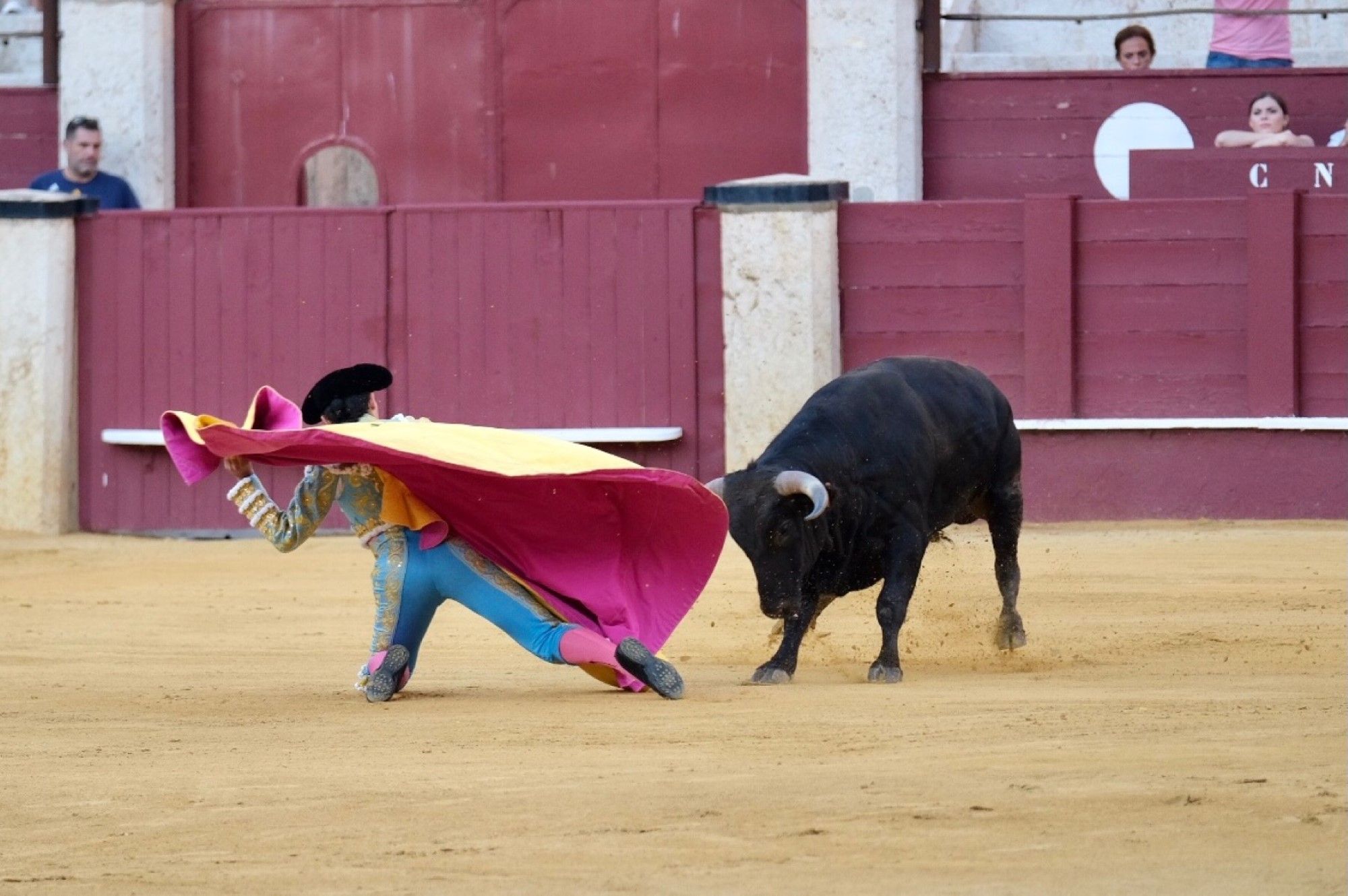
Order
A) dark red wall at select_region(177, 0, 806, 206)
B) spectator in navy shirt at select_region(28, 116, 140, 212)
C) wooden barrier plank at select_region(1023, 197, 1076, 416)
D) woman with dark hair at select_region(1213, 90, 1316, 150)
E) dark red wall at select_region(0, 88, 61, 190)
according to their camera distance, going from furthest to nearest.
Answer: dark red wall at select_region(0, 88, 61, 190) < dark red wall at select_region(177, 0, 806, 206) < spectator in navy shirt at select_region(28, 116, 140, 212) < woman with dark hair at select_region(1213, 90, 1316, 150) < wooden barrier plank at select_region(1023, 197, 1076, 416)

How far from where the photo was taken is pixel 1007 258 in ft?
34.0

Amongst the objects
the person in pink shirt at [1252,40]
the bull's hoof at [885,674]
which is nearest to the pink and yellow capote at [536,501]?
the bull's hoof at [885,674]

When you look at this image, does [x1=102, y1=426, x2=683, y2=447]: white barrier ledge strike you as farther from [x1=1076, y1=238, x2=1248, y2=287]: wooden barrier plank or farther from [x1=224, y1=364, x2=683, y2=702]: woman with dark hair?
[x1=224, y1=364, x2=683, y2=702]: woman with dark hair

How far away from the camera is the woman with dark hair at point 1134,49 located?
11.3m

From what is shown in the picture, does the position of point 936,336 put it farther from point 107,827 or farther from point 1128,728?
point 107,827

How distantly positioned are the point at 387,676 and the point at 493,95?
7.13 m

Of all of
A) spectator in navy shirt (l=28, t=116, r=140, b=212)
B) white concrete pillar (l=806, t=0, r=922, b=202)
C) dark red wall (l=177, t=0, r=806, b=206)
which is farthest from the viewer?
dark red wall (l=177, t=0, r=806, b=206)

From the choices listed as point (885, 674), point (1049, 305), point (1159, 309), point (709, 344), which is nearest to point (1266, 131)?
point (1159, 309)

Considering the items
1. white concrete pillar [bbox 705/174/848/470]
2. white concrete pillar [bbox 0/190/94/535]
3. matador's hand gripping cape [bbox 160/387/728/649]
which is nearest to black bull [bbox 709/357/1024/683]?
matador's hand gripping cape [bbox 160/387/728/649]

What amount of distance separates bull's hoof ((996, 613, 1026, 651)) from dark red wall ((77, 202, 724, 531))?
399 cm

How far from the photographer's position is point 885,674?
5863mm

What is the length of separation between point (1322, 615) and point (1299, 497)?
2876mm

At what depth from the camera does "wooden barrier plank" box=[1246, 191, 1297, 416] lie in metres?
10.0

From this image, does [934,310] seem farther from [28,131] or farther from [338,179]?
[28,131]
